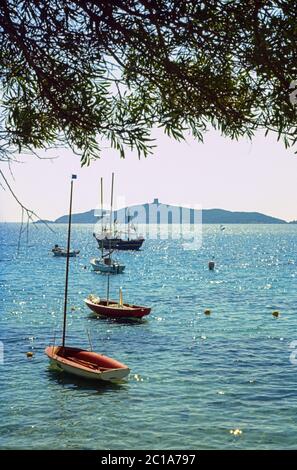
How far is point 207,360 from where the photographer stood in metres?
34.3

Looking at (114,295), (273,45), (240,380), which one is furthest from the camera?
(114,295)

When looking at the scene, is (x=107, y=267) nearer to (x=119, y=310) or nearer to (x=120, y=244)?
(x=120, y=244)

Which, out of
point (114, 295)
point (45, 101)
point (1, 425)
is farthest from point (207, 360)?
point (114, 295)

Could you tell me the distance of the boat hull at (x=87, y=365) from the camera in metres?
28.8

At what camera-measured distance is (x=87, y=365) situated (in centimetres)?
3002

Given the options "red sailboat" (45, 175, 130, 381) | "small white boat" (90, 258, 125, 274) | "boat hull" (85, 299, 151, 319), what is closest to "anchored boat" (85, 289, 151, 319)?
"boat hull" (85, 299, 151, 319)

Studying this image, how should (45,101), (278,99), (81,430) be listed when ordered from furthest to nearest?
1. (81,430)
2. (45,101)
3. (278,99)

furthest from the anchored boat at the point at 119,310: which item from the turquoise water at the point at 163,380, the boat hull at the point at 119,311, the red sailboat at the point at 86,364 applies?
the red sailboat at the point at 86,364

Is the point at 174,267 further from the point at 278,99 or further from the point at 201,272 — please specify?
the point at 278,99

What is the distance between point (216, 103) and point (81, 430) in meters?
18.5

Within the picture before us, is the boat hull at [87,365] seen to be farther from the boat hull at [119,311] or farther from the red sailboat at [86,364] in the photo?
the boat hull at [119,311]

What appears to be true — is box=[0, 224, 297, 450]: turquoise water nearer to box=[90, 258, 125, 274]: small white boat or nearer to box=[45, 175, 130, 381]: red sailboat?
box=[45, 175, 130, 381]: red sailboat

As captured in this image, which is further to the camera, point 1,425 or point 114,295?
point 114,295

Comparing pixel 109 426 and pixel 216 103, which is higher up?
pixel 216 103
